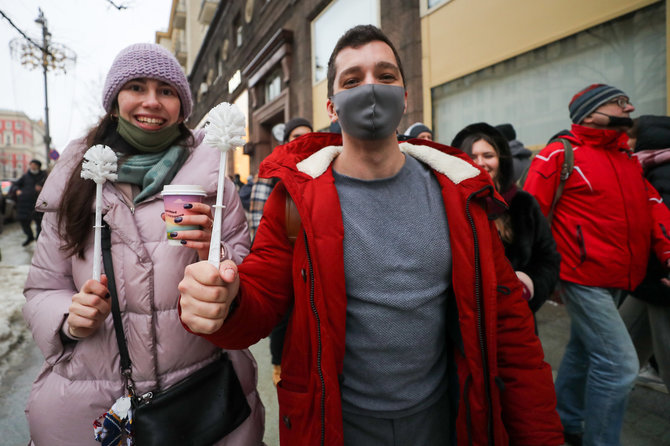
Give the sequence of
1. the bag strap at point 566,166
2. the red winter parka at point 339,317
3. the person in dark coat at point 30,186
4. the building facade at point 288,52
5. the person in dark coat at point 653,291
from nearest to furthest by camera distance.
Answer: the red winter parka at point 339,317
the person in dark coat at point 653,291
the bag strap at point 566,166
the building facade at point 288,52
the person in dark coat at point 30,186

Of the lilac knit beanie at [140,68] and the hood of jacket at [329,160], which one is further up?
the lilac knit beanie at [140,68]

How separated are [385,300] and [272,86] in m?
13.7

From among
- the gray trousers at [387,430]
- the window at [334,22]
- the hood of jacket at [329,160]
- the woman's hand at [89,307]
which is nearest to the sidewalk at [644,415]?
the gray trousers at [387,430]

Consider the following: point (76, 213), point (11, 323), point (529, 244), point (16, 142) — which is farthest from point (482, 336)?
point (16, 142)

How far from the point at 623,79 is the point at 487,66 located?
1872 millimetres

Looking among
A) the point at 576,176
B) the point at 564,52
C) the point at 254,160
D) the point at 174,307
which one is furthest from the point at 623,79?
the point at 254,160

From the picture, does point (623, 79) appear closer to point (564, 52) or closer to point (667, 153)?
point (564, 52)

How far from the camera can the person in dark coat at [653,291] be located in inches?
94.6

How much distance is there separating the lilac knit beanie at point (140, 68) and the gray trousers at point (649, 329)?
3.21m

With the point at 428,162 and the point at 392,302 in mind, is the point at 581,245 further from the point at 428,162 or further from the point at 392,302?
the point at 392,302

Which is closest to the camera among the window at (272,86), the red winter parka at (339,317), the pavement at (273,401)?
the red winter parka at (339,317)

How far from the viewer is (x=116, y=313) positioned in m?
1.31

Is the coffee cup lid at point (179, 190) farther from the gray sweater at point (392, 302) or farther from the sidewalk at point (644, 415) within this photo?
the sidewalk at point (644, 415)

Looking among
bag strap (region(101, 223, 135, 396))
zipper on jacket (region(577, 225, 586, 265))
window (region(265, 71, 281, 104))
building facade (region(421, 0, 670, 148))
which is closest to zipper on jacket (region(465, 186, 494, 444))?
bag strap (region(101, 223, 135, 396))
